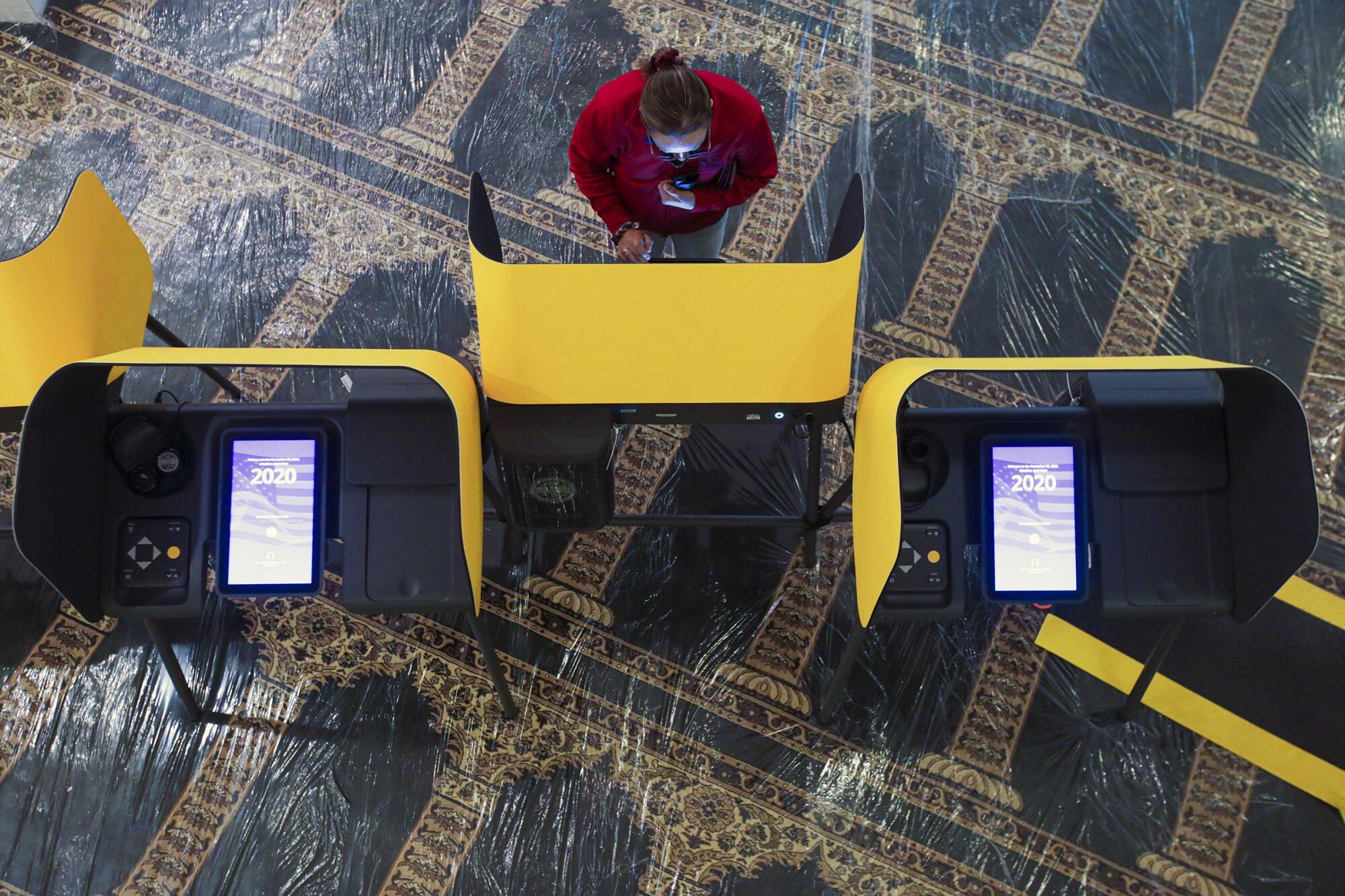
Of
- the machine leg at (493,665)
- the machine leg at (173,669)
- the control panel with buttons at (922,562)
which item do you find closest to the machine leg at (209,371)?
the machine leg at (173,669)

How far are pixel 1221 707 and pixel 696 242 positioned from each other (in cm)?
203

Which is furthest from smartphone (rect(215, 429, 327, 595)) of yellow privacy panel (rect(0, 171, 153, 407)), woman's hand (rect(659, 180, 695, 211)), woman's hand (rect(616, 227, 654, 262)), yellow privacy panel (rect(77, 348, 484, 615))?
woman's hand (rect(659, 180, 695, 211))

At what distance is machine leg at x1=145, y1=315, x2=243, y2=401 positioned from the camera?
297 cm

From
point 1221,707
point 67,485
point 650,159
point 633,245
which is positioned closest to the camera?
point 67,485

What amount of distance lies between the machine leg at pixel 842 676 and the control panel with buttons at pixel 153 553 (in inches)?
62.1

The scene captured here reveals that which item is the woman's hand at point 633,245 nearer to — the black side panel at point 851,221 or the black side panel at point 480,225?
the black side panel at point 480,225

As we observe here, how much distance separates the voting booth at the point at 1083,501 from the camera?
2074mm

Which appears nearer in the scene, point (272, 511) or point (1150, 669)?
point (272, 511)

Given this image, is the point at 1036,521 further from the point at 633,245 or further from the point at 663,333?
the point at 633,245

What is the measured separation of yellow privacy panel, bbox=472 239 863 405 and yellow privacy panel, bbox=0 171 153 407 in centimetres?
113

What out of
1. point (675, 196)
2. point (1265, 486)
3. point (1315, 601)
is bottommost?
point (1315, 601)

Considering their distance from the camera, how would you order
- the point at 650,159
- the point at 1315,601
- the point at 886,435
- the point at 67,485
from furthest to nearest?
the point at 1315,601, the point at 650,159, the point at 67,485, the point at 886,435

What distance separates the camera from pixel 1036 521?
2121mm

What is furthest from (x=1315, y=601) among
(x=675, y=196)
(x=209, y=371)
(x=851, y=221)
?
(x=209, y=371)
